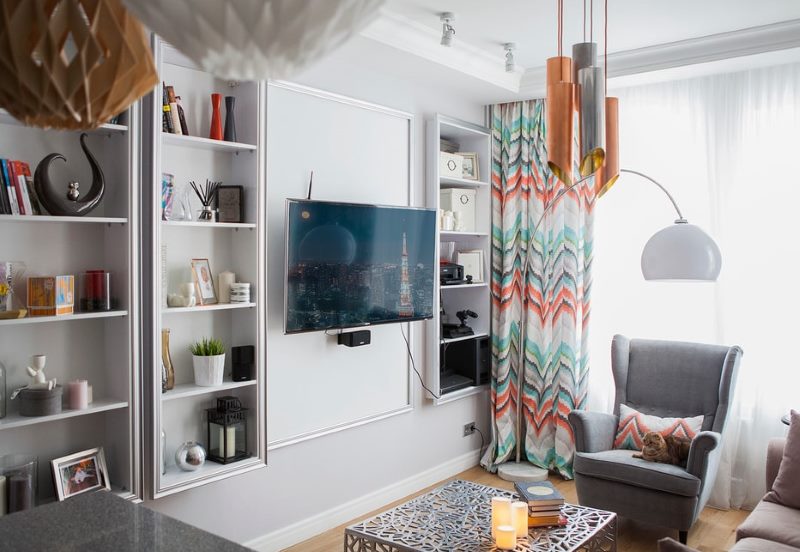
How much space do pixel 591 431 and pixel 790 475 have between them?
1044 mm

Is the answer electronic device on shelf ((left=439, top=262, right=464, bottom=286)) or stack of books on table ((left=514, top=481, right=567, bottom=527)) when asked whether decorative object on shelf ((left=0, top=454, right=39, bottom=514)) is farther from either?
electronic device on shelf ((left=439, top=262, right=464, bottom=286))

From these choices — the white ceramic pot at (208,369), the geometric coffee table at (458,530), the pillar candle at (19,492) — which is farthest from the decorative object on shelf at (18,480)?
the geometric coffee table at (458,530)

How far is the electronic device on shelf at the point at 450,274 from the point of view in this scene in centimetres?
450

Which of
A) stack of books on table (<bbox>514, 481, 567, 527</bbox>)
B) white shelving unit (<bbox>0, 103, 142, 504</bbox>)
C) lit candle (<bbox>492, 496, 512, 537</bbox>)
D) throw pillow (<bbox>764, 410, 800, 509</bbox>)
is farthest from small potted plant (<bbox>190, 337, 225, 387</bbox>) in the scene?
throw pillow (<bbox>764, 410, 800, 509</bbox>)

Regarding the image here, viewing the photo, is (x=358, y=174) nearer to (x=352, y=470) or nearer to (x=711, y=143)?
(x=352, y=470)

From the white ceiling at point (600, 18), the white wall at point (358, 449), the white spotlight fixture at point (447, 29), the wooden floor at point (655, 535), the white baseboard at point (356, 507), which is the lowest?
the wooden floor at point (655, 535)

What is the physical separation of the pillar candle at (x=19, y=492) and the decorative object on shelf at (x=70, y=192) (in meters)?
0.94

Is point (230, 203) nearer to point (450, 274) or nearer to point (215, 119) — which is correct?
point (215, 119)

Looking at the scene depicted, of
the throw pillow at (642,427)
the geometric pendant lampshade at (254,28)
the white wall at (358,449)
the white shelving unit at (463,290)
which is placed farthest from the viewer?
the white shelving unit at (463,290)

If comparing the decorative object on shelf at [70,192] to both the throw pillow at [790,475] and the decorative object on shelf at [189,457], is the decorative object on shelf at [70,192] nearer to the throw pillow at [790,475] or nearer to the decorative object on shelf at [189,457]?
the decorative object on shelf at [189,457]

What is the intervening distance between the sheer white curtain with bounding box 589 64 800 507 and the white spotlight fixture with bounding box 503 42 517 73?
38.0 inches

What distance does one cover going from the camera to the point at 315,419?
12.1 ft

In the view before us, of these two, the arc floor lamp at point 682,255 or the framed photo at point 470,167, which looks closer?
the arc floor lamp at point 682,255

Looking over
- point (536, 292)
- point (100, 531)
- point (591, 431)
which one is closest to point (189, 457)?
point (100, 531)
